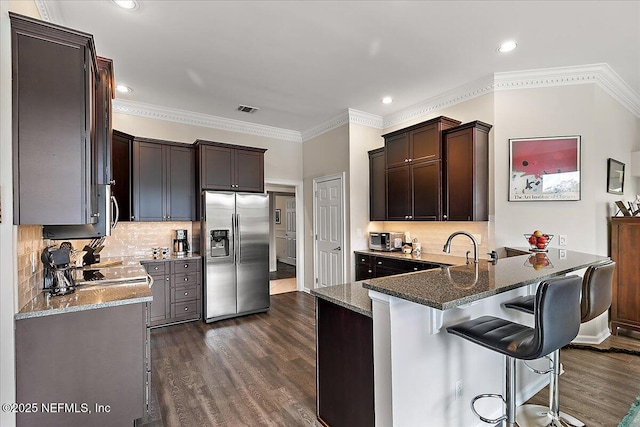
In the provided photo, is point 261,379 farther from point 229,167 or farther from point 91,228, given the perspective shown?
point 229,167

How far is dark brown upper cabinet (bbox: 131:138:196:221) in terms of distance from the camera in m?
4.28

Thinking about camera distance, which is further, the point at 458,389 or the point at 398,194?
the point at 398,194

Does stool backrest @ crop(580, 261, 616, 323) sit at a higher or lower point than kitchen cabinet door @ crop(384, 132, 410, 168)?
lower

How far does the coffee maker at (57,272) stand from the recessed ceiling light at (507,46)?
160 inches

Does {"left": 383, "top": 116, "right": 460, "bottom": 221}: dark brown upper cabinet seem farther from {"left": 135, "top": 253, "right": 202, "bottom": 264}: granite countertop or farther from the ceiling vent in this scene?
{"left": 135, "top": 253, "right": 202, "bottom": 264}: granite countertop

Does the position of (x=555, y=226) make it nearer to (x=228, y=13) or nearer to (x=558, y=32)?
(x=558, y=32)

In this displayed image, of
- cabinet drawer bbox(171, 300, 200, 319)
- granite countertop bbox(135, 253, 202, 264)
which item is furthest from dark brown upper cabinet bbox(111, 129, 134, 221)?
cabinet drawer bbox(171, 300, 200, 319)

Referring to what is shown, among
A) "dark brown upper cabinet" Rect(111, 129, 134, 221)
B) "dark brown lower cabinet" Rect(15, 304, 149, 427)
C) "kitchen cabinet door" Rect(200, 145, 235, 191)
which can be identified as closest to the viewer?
"dark brown lower cabinet" Rect(15, 304, 149, 427)

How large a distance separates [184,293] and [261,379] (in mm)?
2041

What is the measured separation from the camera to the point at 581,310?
208 centimetres

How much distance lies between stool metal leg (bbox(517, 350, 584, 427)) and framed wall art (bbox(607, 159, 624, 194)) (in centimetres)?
279

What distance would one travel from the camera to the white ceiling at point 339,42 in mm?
2514

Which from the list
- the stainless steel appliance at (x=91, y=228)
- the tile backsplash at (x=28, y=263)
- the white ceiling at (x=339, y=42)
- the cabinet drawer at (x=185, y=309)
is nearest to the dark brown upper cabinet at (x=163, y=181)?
the white ceiling at (x=339, y=42)

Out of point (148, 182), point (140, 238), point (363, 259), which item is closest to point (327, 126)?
point (363, 259)
